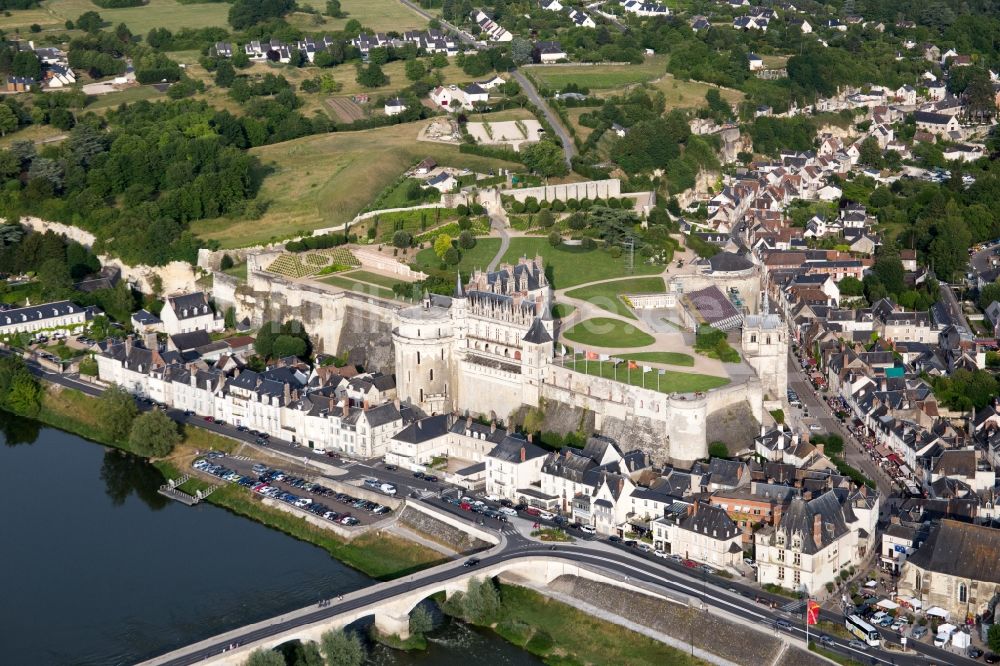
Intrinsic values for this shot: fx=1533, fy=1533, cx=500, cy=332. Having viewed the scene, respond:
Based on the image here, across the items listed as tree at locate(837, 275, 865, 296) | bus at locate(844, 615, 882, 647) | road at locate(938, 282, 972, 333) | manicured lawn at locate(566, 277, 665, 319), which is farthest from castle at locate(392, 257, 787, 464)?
tree at locate(837, 275, 865, 296)

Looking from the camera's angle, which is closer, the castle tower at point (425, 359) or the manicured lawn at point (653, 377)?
the manicured lawn at point (653, 377)

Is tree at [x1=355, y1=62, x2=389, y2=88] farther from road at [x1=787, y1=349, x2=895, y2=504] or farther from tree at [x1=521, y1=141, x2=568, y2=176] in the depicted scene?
road at [x1=787, y1=349, x2=895, y2=504]

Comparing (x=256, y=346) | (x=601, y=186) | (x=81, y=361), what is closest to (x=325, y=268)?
Answer: (x=256, y=346)

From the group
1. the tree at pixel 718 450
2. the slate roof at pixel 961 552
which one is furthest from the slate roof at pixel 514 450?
the slate roof at pixel 961 552

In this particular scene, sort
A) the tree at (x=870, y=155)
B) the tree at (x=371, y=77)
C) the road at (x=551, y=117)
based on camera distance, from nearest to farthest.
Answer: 1. the road at (x=551, y=117)
2. the tree at (x=870, y=155)
3. the tree at (x=371, y=77)

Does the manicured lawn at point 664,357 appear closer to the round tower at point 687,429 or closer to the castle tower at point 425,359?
the round tower at point 687,429

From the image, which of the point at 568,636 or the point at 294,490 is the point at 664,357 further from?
the point at 568,636
